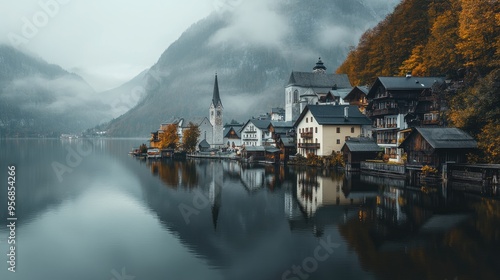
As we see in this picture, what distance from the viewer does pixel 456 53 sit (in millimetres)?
57312

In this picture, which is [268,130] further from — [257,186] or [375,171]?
[257,186]

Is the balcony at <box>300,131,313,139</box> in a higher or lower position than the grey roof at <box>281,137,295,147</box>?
higher

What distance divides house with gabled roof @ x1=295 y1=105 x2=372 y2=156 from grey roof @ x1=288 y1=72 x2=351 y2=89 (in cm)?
3793

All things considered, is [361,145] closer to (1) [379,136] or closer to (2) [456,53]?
(1) [379,136]

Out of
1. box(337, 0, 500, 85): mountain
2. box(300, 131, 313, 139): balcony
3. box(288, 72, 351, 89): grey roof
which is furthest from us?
box(288, 72, 351, 89): grey roof

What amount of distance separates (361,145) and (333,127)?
28.5 feet

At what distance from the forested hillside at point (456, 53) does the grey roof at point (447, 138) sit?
3.52 feet

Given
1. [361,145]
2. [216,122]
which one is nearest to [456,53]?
[361,145]

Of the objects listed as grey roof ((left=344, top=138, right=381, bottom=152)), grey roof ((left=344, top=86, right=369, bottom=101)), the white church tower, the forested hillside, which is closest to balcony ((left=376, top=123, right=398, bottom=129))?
grey roof ((left=344, top=138, right=381, bottom=152))

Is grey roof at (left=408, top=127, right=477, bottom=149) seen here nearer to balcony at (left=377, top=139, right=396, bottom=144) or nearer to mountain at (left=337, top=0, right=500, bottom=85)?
mountain at (left=337, top=0, right=500, bottom=85)

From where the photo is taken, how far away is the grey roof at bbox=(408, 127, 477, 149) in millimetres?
46000

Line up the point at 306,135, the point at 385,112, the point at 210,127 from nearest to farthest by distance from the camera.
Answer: the point at 385,112
the point at 306,135
the point at 210,127

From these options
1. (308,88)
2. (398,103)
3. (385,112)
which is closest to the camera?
(398,103)

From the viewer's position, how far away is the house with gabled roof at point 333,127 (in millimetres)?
70312
